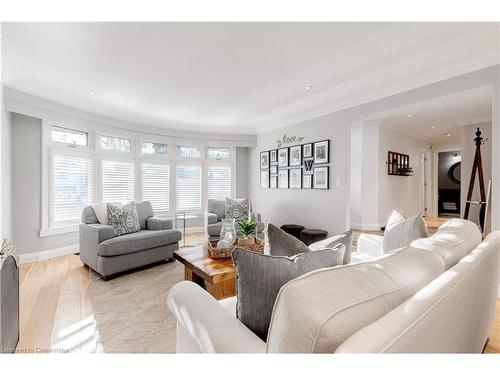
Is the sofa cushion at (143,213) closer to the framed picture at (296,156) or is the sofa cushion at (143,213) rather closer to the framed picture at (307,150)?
the framed picture at (296,156)

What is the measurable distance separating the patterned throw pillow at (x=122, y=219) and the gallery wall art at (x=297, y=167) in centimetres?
289

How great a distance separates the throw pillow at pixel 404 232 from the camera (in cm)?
173

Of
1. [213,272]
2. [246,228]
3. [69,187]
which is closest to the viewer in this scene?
[213,272]

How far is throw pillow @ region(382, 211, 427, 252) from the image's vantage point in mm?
1727

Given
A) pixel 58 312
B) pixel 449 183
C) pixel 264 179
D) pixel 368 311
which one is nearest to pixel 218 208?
pixel 264 179

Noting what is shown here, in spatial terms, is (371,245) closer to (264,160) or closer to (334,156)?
(334,156)

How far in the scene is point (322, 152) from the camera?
14.0 feet

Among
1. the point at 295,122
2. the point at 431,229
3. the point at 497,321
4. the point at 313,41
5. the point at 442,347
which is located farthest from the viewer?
the point at 431,229

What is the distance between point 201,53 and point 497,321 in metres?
3.45

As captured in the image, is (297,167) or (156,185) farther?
(156,185)

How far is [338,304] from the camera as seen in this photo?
23.7 inches

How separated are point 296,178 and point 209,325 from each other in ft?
13.3
